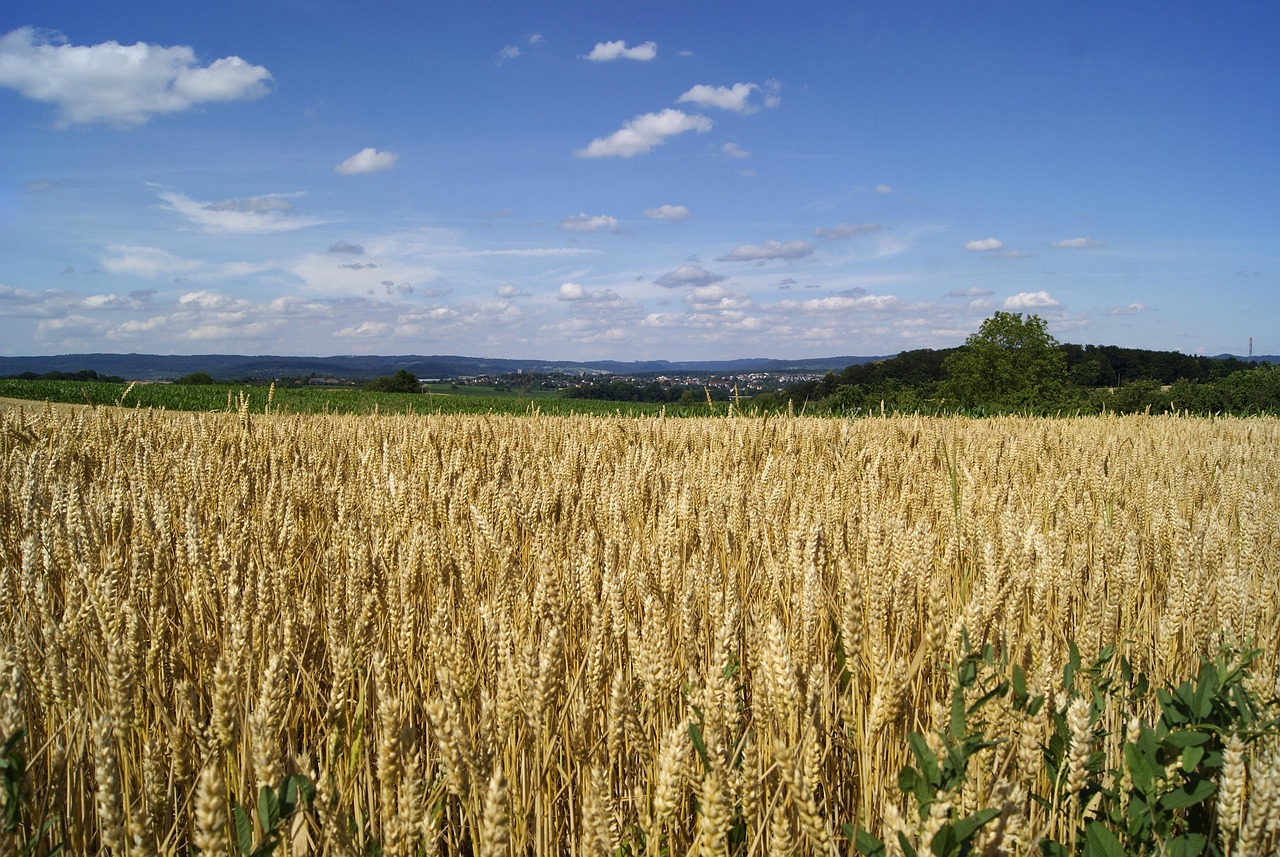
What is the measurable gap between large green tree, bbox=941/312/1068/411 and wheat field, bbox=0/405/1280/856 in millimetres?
48960

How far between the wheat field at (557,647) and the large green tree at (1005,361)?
1928 inches

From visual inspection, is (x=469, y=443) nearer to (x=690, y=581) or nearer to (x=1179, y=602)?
(x=690, y=581)

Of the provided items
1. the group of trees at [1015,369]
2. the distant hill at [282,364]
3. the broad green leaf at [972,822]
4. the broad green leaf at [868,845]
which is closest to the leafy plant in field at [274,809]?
the broad green leaf at [868,845]

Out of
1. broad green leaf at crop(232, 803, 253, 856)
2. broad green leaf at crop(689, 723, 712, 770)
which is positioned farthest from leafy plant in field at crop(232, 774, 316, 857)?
broad green leaf at crop(689, 723, 712, 770)

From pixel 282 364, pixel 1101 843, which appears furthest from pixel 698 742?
pixel 282 364

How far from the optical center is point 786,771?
42.7 inches

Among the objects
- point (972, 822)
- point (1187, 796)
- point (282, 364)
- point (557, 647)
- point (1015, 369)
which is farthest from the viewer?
point (282, 364)

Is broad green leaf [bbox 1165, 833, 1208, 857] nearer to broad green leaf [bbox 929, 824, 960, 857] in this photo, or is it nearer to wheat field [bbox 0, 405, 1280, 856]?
wheat field [bbox 0, 405, 1280, 856]

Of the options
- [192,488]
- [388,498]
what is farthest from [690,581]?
[192,488]

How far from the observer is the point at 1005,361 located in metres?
49.6

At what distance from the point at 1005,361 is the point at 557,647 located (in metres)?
54.3

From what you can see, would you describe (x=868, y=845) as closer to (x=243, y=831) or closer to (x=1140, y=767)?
(x=1140, y=767)

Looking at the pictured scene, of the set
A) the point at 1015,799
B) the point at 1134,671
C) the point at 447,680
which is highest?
the point at 447,680

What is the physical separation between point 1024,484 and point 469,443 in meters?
3.73
